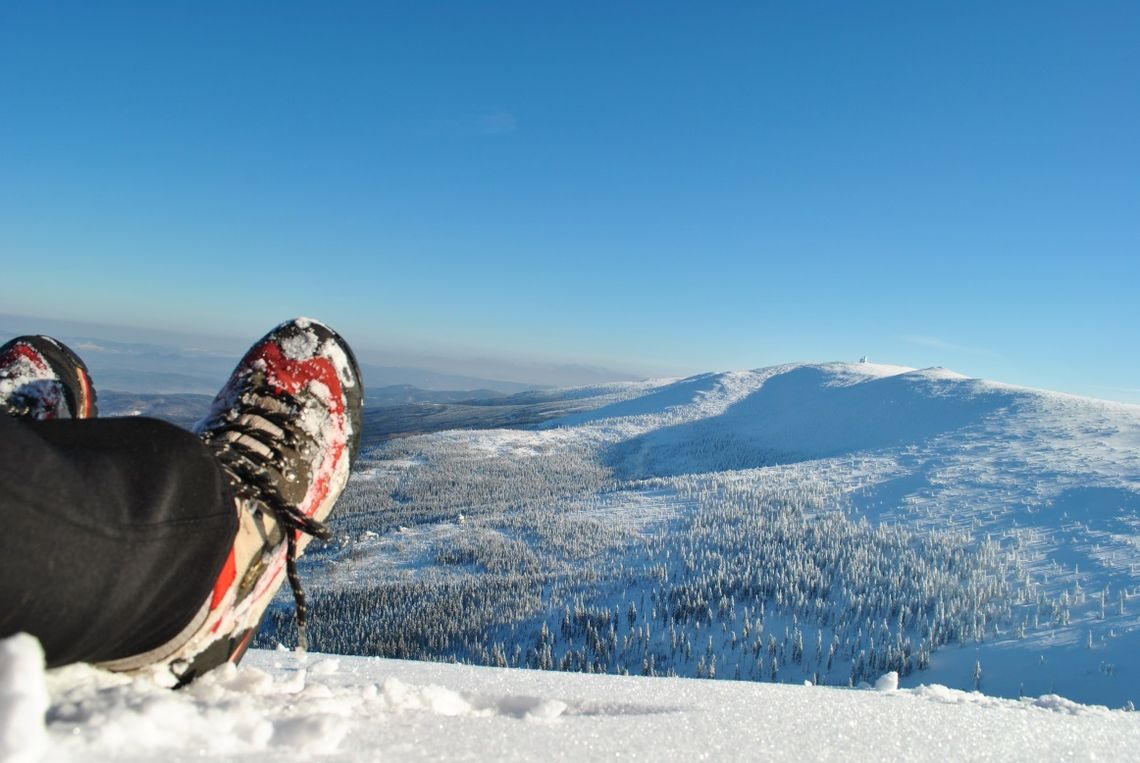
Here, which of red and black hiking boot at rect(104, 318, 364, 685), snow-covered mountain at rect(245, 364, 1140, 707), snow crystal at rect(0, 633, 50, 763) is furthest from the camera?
snow-covered mountain at rect(245, 364, 1140, 707)

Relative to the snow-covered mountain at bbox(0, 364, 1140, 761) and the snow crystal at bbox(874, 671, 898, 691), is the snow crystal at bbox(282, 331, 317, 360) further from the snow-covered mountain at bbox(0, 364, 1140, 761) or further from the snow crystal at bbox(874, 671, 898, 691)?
the snow crystal at bbox(874, 671, 898, 691)

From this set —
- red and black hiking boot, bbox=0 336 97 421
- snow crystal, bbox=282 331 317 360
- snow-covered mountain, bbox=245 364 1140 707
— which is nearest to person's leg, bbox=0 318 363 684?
snow crystal, bbox=282 331 317 360

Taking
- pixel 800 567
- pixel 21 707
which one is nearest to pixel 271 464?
pixel 21 707

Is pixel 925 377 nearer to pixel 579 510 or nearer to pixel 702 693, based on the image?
pixel 579 510

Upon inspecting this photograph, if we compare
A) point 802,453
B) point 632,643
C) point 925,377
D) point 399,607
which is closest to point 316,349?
point 632,643

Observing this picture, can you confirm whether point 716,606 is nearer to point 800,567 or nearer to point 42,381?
point 800,567

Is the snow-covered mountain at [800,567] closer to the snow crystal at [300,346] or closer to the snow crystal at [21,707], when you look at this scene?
the snow crystal at [300,346]
